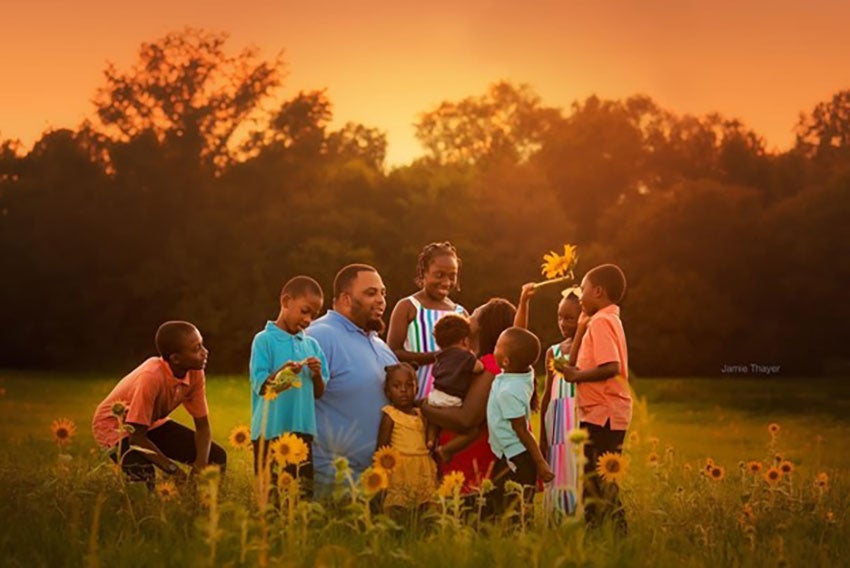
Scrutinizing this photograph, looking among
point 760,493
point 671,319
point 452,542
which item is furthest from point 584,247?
point 452,542

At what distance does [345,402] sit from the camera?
25.7ft

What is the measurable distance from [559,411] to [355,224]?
2938 centimetres

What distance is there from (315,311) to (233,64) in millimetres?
36212

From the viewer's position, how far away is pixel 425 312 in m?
8.52

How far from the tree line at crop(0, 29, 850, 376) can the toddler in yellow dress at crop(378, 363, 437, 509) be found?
25.1 metres

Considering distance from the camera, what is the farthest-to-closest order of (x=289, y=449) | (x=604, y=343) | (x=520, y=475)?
(x=604, y=343) → (x=520, y=475) → (x=289, y=449)

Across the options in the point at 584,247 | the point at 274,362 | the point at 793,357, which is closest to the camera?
the point at 274,362

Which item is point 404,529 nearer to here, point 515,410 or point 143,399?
point 515,410

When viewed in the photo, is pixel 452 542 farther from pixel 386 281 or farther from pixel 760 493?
pixel 386 281

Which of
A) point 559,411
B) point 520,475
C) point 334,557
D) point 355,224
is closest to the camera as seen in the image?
point 334,557

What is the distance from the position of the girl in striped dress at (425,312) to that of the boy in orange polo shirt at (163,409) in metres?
1.39

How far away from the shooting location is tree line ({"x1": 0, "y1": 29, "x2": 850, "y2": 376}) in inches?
1372

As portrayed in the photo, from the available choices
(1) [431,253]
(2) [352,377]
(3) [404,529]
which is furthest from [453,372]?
(3) [404,529]

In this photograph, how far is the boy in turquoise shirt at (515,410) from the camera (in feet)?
23.8
